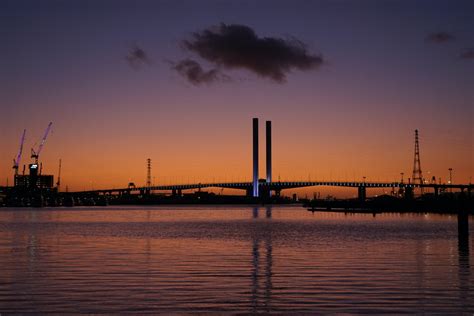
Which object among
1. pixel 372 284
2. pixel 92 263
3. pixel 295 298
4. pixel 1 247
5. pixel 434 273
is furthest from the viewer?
pixel 1 247

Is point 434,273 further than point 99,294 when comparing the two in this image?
Yes

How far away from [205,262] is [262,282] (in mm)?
6647

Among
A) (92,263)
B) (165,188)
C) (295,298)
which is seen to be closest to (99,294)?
(295,298)

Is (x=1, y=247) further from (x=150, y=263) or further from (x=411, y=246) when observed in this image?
(x=411, y=246)

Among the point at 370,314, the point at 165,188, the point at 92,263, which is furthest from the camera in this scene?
the point at 165,188

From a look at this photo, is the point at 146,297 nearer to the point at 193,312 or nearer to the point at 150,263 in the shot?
the point at 193,312

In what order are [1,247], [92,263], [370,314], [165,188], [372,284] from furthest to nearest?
[165,188] → [1,247] → [92,263] → [372,284] → [370,314]

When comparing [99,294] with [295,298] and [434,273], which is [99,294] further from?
[434,273]

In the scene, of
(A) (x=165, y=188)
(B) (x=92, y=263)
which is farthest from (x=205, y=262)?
(A) (x=165, y=188)

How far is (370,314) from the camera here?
14531mm

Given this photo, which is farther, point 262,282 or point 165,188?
point 165,188

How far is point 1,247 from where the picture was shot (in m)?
34.8

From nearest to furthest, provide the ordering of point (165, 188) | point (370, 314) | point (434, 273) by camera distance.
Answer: point (370, 314) → point (434, 273) → point (165, 188)

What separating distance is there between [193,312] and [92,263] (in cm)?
1132
